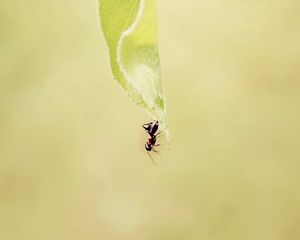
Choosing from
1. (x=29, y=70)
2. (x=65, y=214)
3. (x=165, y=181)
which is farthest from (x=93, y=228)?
(x=29, y=70)

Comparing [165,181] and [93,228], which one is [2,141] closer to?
[93,228]

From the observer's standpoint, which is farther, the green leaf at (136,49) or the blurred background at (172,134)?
the blurred background at (172,134)

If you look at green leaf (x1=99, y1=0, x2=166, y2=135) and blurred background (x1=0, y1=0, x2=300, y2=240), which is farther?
blurred background (x1=0, y1=0, x2=300, y2=240)

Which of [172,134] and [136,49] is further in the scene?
[172,134]

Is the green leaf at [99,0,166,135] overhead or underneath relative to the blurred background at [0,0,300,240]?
underneath
